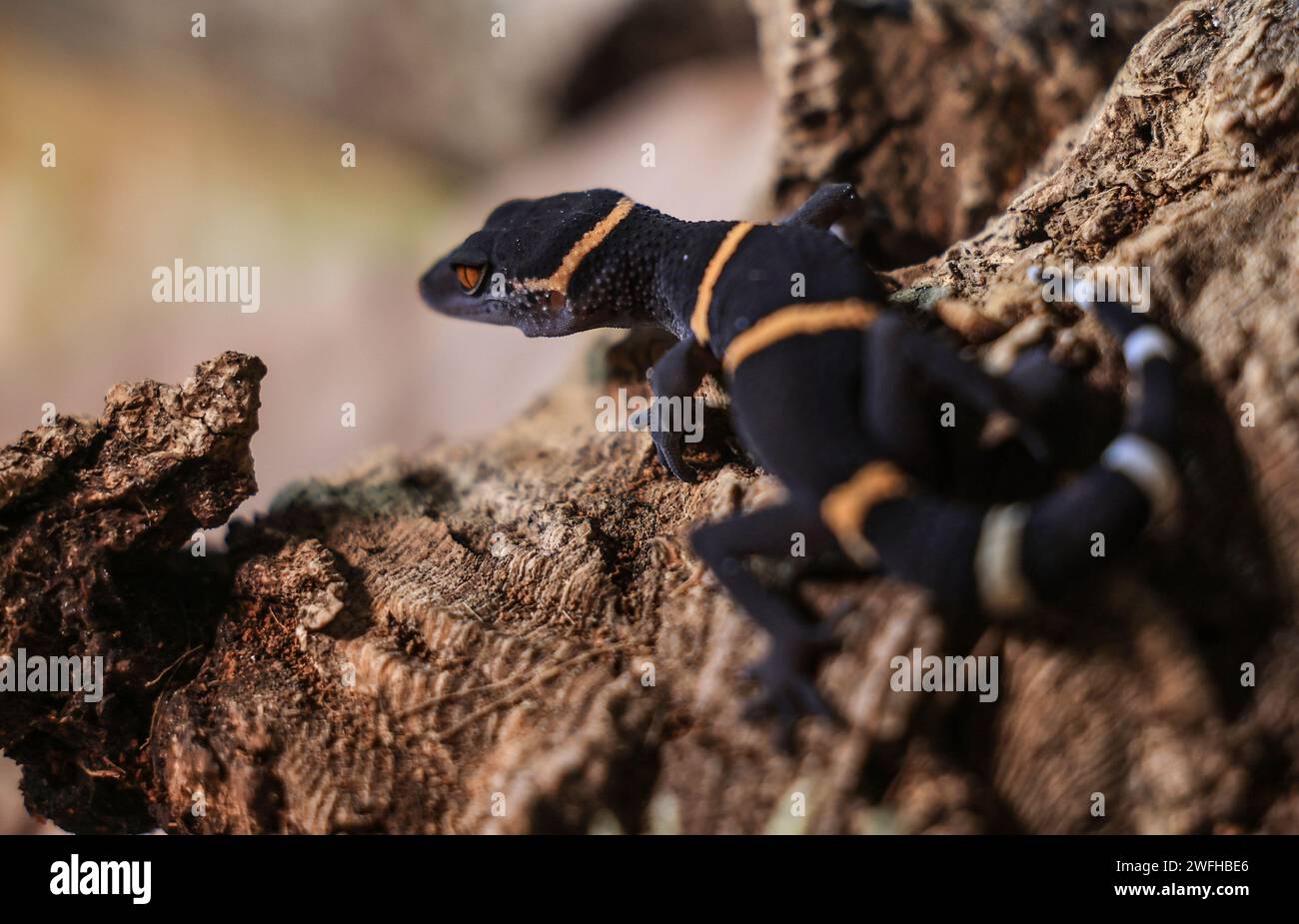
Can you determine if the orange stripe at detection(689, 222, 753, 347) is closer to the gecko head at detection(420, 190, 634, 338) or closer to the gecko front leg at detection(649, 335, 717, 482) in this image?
the gecko front leg at detection(649, 335, 717, 482)

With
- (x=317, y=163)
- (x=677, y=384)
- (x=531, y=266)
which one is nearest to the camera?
(x=677, y=384)

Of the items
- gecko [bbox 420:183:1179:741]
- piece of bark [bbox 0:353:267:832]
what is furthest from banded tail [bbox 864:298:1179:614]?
piece of bark [bbox 0:353:267:832]

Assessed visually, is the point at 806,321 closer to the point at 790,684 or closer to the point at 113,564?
the point at 790,684

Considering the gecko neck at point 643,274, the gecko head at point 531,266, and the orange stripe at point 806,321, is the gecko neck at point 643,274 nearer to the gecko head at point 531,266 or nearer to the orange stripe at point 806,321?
the gecko head at point 531,266

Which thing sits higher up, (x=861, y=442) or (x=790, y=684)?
(x=861, y=442)

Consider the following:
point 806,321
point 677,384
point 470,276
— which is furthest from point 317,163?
point 806,321

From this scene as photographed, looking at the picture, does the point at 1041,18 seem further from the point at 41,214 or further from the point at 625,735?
the point at 41,214

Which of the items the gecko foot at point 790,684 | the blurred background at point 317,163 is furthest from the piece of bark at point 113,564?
the blurred background at point 317,163
